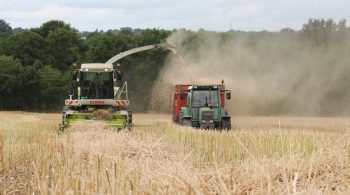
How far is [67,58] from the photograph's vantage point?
6406 cm

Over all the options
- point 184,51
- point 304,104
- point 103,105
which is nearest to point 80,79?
point 103,105

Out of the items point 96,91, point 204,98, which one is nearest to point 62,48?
point 96,91

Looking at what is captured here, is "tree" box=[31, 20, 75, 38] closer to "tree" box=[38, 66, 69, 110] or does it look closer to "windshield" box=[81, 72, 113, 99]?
"tree" box=[38, 66, 69, 110]

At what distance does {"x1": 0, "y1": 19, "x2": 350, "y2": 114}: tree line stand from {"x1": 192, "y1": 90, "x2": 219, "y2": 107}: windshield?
69.6 ft

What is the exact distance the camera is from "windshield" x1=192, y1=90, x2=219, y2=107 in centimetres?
2105

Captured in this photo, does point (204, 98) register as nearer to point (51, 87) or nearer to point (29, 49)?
point (51, 87)

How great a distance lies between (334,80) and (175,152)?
129 feet

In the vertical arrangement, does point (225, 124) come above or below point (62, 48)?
below

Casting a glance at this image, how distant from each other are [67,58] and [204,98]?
45.1 meters

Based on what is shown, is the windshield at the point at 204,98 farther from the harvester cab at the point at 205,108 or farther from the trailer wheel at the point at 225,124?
the trailer wheel at the point at 225,124

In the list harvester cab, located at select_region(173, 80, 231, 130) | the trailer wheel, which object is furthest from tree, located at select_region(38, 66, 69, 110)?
the trailer wheel

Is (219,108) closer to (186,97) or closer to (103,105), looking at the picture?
(186,97)

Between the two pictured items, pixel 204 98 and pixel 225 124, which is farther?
pixel 204 98

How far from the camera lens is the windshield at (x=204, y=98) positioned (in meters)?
21.0
